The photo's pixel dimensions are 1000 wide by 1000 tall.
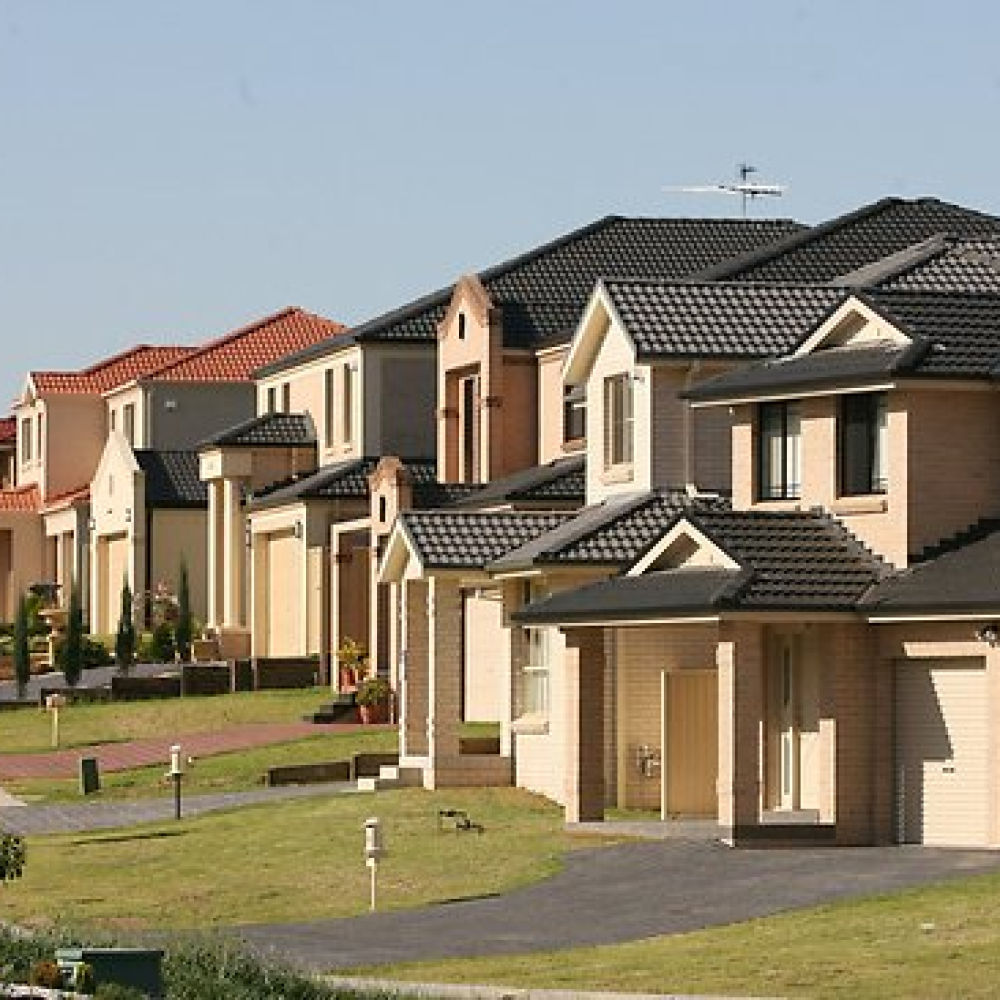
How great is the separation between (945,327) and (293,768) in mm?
16421

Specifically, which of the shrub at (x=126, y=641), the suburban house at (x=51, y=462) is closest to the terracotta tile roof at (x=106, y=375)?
the suburban house at (x=51, y=462)

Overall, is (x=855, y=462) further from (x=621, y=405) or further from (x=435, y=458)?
(x=435, y=458)


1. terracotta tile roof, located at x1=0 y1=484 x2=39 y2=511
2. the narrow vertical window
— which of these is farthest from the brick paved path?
terracotta tile roof, located at x1=0 y1=484 x2=39 y2=511

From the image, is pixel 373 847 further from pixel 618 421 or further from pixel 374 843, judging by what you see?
pixel 618 421

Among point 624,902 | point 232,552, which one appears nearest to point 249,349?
point 232,552

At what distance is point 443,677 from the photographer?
58.6 meters

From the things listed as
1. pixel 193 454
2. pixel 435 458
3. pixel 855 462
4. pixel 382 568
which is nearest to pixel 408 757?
pixel 382 568

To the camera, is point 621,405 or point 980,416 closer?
point 980,416

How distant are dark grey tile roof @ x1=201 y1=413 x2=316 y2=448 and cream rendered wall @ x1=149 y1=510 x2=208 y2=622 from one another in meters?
9.15

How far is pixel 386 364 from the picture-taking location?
257 ft

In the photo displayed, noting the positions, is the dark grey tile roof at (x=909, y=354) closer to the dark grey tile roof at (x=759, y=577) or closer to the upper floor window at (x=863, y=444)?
the upper floor window at (x=863, y=444)

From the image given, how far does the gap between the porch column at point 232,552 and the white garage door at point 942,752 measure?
38.5 meters

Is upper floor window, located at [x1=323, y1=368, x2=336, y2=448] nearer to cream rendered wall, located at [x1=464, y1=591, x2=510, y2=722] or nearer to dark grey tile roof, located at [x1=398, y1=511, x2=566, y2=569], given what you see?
cream rendered wall, located at [x1=464, y1=591, x2=510, y2=722]

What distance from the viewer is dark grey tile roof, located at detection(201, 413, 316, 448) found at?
274ft
